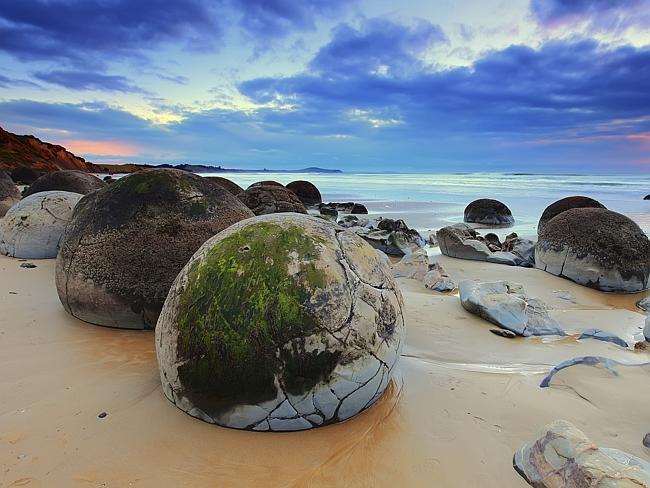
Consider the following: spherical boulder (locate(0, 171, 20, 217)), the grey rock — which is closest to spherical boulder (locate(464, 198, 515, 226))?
the grey rock

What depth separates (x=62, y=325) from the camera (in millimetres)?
4516

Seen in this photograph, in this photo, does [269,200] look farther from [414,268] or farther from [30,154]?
[30,154]

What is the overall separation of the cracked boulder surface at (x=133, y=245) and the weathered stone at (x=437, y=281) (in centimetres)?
334

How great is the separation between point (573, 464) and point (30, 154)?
60.2 meters

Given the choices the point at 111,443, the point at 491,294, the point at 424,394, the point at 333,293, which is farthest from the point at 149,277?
the point at 491,294

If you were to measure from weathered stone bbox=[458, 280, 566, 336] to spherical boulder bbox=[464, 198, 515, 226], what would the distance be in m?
11.1

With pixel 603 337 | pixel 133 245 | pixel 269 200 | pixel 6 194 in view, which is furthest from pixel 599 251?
pixel 6 194

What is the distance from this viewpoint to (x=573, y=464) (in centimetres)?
223

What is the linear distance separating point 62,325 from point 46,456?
7.46 ft

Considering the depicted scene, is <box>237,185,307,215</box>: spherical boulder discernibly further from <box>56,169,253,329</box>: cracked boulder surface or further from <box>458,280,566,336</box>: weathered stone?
<box>56,169,253,329</box>: cracked boulder surface

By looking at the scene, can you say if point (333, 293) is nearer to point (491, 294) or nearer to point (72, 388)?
point (72, 388)

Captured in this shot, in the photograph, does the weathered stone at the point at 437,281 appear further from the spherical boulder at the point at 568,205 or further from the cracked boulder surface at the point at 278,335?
the spherical boulder at the point at 568,205

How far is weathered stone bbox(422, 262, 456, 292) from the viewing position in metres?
6.80

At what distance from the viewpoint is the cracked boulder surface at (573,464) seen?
6.81 ft
